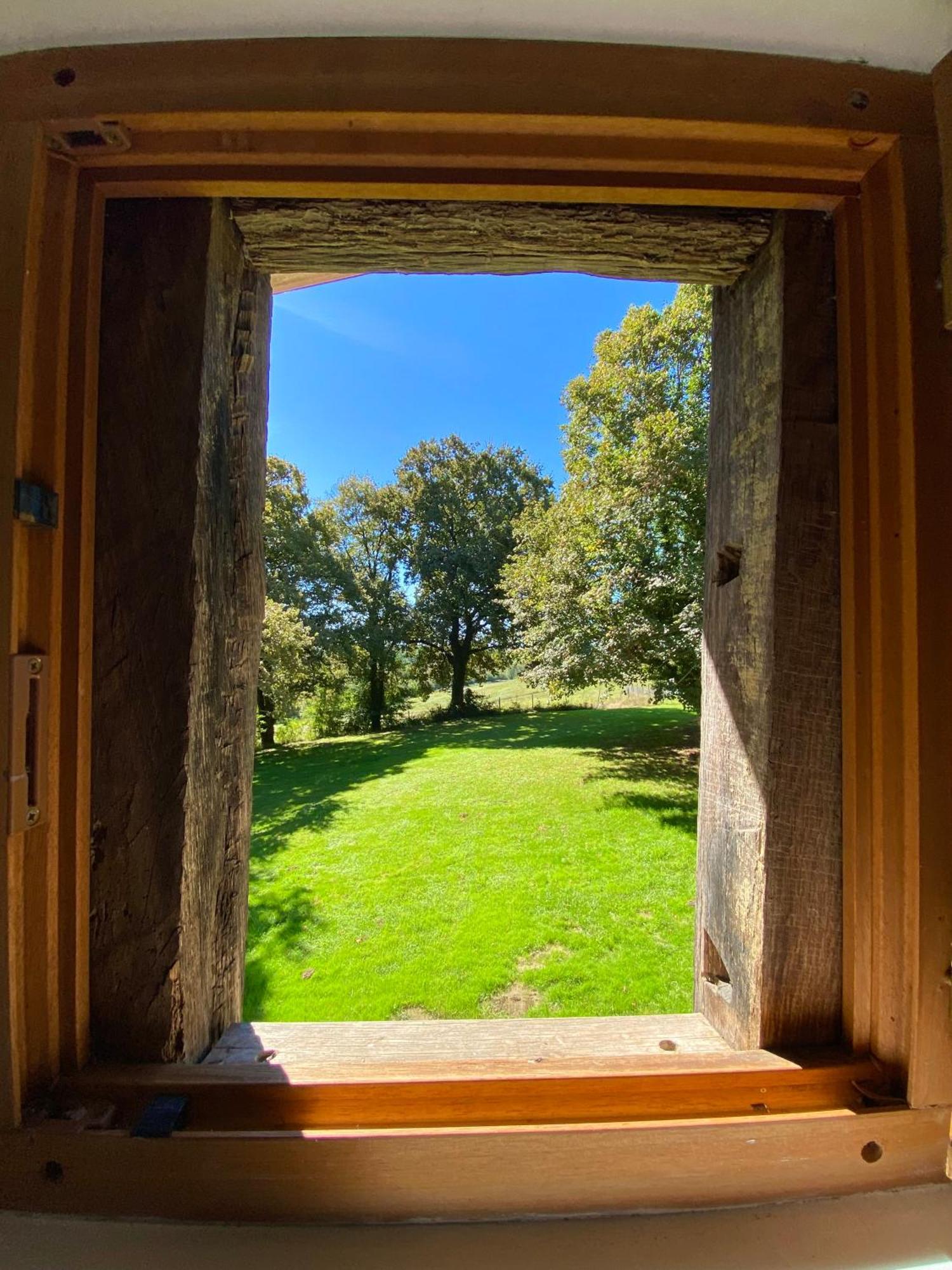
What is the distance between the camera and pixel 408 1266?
526mm

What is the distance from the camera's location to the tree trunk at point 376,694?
881cm

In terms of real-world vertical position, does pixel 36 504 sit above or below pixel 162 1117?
above

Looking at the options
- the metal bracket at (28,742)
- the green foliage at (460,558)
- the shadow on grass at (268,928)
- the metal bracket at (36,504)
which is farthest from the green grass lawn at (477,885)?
the green foliage at (460,558)

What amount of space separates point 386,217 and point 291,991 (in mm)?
2468

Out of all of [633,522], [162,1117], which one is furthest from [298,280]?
[633,522]

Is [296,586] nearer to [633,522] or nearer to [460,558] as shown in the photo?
[460,558]

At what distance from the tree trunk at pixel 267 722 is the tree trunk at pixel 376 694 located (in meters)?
2.02

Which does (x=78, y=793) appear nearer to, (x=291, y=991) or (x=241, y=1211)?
(x=241, y=1211)

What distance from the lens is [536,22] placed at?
610 mm

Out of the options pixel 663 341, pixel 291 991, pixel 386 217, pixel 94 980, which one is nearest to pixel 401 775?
pixel 291 991

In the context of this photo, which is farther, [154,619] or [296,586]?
[296,586]

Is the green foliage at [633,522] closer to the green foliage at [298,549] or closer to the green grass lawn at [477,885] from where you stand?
the green grass lawn at [477,885]

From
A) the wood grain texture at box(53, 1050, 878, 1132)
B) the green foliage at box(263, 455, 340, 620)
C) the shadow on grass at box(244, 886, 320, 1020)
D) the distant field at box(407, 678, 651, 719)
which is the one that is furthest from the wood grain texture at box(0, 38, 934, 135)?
the green foliage at box(263, 455, 340, 620)

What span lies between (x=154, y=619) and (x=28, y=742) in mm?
213
